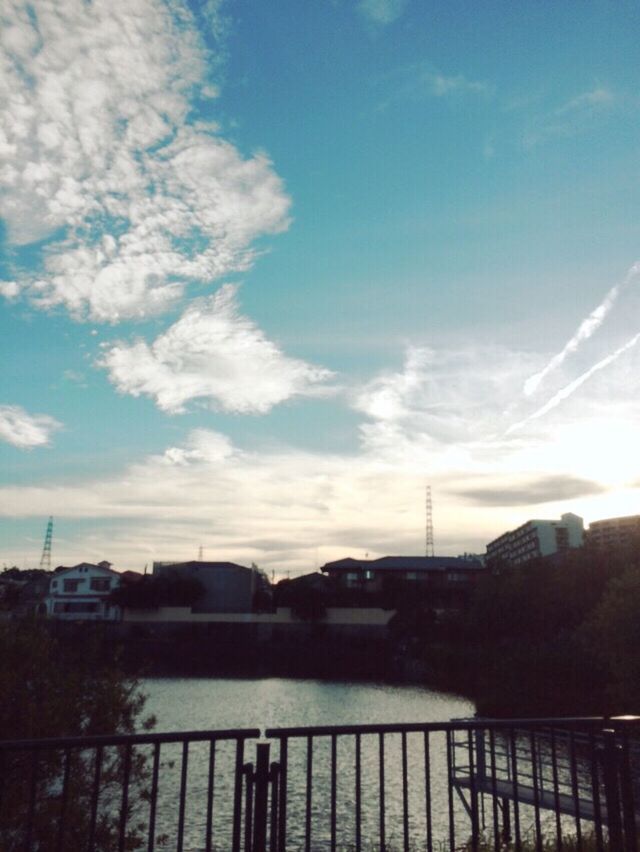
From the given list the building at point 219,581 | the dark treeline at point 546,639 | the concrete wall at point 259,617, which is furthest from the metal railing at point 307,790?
A: the building at point 219,581

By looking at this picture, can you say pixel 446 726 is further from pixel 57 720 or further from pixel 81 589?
pixel 81 589

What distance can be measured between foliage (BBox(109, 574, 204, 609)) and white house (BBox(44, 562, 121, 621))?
3360mm

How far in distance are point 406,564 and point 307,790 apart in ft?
330

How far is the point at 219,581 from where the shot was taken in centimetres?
8375

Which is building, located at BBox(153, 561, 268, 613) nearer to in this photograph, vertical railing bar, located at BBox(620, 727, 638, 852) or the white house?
the white house

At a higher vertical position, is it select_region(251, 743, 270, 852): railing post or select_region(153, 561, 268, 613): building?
select_region(153, 561, 268, 613): building

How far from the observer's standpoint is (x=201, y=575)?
83.9 m

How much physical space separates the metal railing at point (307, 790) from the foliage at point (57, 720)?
5 cm

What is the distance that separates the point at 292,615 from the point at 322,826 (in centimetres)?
5772

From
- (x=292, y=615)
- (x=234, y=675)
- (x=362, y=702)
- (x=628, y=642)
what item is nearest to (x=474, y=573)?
(x=292, y=615)

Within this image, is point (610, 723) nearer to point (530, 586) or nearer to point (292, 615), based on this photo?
point (530, 586)

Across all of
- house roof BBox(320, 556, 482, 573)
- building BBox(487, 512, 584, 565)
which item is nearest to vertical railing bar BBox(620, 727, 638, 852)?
house roof BBox(320, 556, 482, 573)

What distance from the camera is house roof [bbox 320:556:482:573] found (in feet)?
330

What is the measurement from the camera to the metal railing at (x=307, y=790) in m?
4.65
